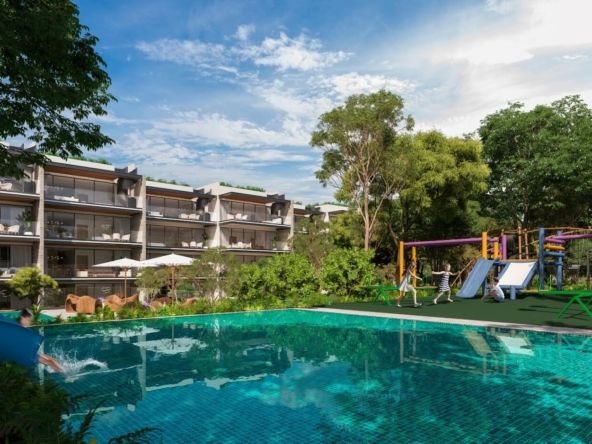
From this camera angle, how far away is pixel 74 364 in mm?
9133

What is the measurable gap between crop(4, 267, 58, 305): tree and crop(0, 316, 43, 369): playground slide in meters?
18.7

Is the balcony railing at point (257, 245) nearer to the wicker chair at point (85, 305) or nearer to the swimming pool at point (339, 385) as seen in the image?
the wicker chair at point (85, 305)

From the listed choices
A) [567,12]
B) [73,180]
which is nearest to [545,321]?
[567,12]

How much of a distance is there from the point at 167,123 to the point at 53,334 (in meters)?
13.6

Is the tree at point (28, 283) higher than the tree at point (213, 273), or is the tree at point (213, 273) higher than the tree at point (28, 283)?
the tree at point (213, 273)

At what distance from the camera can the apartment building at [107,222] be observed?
27047 mm

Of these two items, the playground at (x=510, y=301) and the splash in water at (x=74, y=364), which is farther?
the playground at (x=510, y=301)

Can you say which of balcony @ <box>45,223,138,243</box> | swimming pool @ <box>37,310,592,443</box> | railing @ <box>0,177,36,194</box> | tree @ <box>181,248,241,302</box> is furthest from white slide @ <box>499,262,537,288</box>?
railing @ <box>0,177,36,194</box>

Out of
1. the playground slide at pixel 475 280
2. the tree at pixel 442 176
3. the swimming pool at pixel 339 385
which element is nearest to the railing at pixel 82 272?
the swimming pool at pixel 339 385

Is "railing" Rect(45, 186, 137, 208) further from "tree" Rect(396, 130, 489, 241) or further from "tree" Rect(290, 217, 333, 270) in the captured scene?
"tree" Rect(396, 130, 489, 241)

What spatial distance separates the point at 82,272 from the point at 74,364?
72.2ft

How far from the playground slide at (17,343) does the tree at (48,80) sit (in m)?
4.65

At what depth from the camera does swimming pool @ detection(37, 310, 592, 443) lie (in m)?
5.30

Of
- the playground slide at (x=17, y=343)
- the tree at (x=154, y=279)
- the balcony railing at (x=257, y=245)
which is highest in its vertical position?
the balcony railing at (x=257, y=245)
